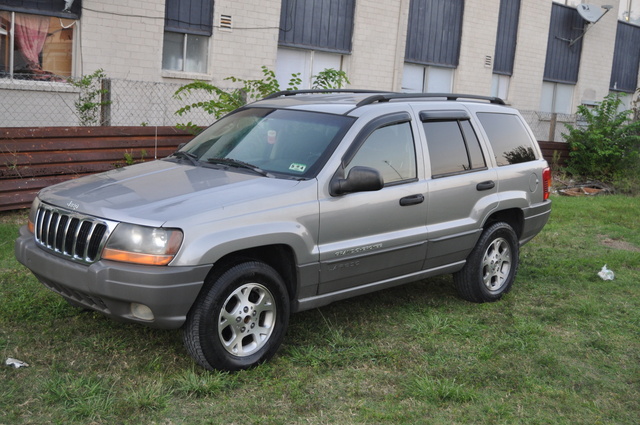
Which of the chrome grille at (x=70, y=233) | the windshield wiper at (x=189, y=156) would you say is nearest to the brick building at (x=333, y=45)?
the windshield wiper at (x=189, y=156)

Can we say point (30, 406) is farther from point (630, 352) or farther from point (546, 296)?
point (546, 296)

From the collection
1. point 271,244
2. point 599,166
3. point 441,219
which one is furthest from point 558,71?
point 271,244

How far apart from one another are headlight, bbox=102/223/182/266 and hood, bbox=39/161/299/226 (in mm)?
59

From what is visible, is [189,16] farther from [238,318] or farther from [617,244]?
[238,318]

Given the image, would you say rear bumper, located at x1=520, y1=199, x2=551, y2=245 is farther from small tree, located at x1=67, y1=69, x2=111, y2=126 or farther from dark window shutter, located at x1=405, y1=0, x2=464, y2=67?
dark window shutter, located at x1=405, y1=0, x2=464, y2=67

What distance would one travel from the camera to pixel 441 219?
5922 millimetres

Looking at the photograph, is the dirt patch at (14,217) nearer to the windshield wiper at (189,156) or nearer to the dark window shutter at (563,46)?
the windshield wiper at (189,156)

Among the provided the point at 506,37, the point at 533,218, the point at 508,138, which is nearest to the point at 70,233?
the point at 508,138

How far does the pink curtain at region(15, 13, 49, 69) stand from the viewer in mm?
11797

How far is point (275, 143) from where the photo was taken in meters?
5.44

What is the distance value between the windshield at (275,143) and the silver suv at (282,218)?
0.01 m

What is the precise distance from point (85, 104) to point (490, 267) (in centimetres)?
648

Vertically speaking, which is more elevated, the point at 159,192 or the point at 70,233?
the point at 159,192

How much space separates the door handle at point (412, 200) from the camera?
5498mm
